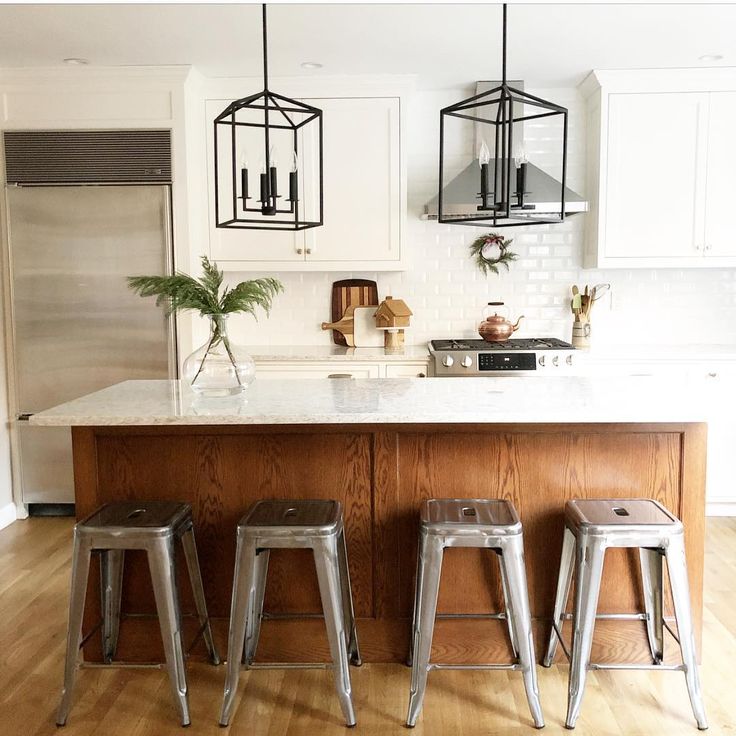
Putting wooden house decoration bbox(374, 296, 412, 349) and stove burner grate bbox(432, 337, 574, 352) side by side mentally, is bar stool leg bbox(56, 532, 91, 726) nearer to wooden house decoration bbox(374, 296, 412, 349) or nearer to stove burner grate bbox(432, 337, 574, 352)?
stove burner grate bbox(432, 337, 574, 352)

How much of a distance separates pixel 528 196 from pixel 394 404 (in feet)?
7.85

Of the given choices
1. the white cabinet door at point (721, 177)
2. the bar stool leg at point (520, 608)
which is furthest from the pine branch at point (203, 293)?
the white cabinet door at point (721, 177)

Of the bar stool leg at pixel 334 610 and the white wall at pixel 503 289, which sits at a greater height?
the white wall at pixel 503 289

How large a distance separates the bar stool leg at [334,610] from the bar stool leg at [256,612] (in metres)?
0.27

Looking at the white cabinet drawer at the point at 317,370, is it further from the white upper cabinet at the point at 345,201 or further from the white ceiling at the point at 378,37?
the white ceiling at the point at 378,37

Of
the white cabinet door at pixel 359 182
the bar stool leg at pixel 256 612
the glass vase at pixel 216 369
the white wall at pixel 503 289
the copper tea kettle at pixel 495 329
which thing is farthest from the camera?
the white wall at pixel 503 289

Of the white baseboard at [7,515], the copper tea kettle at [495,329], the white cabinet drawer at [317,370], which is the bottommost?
the white baseboard at [7,515]

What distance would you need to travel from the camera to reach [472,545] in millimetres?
2369

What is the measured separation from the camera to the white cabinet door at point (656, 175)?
14.9 ft

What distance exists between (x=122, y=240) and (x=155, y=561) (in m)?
2.58

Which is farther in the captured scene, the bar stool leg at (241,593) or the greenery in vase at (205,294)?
the greenery in vase at (205,294)

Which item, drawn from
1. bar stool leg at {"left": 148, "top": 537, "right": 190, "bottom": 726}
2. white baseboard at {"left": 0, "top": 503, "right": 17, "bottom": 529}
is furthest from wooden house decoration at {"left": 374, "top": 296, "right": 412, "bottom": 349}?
bar stool leg at {"left": 148, "top": 537, "right": 190, "bottom": 726}

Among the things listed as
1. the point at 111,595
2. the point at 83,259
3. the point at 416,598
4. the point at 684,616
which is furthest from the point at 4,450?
the point at 684,616

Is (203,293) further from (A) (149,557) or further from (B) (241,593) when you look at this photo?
(B) (241,593)
